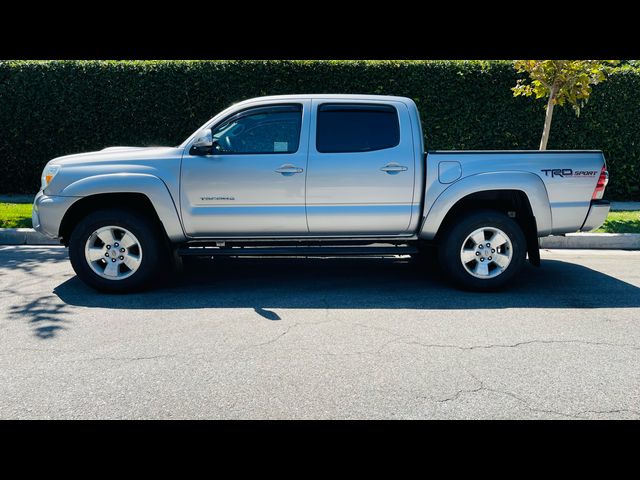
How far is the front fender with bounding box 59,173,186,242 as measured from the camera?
5496mm

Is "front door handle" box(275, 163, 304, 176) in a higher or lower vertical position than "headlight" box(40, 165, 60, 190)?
higher

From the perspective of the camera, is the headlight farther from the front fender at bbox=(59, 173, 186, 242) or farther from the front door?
the front door

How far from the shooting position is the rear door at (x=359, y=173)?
562 cm

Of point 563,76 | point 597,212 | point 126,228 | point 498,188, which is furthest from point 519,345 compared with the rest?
point 563,76

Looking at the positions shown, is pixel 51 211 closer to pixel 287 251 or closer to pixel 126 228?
pixel 126 228

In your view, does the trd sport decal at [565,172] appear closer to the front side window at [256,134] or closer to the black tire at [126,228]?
the front side window at [256,134]

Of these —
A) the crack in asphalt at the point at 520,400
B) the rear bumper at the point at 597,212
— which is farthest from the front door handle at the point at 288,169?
the rear bumper at the point at 597,212

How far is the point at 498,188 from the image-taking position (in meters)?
5.57

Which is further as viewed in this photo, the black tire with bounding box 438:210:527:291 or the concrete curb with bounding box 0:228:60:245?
the concrete curb with bounding box 0:228:60:245

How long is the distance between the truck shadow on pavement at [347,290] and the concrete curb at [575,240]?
1.31 metres

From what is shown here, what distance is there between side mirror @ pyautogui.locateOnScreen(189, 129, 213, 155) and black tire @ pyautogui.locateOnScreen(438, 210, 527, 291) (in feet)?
8.67

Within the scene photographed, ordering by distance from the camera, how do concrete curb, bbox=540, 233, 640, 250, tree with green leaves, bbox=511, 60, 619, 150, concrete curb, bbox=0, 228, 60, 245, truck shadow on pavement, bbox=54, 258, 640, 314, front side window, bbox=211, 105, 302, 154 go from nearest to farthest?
truck shadow on pavement, bbox=54, 258, 640, 314 < front side window, bbox=211, 105, 302, 154 < concrete curb, bbox=540, 233, 640, 250 < concrete curb, bbox=0, 228, 60, 245 < tree with green leaves, bbox=511, 60, 619, 150

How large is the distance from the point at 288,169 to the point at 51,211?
2.46 metres

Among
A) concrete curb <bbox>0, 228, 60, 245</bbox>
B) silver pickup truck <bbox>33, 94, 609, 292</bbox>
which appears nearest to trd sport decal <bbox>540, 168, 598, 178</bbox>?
silver pickup truck <bbox>33, 94, 609, 292</bbox>
